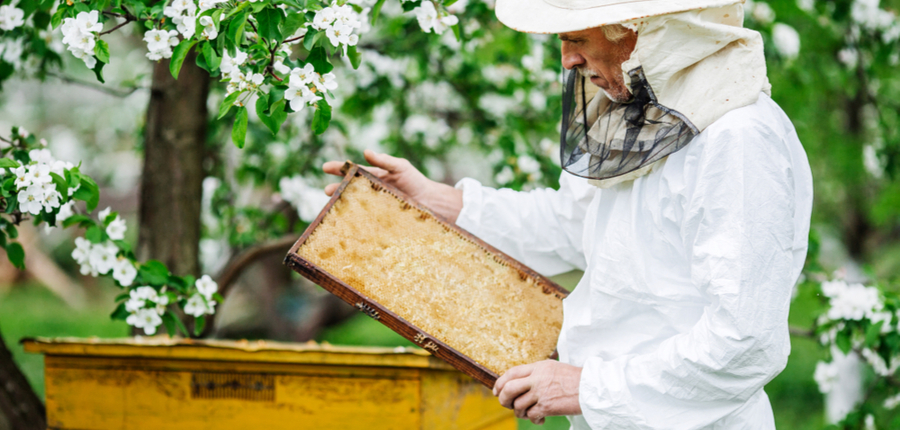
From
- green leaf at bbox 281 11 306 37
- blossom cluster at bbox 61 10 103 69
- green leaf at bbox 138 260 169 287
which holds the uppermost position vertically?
green leaf at bbox 281 11 306 37

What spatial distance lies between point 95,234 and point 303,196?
127 cm

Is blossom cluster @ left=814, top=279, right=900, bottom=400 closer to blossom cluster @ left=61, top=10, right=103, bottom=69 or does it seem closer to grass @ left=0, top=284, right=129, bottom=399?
blossom cluster @ left=61, top=10, right=103, bottom=69

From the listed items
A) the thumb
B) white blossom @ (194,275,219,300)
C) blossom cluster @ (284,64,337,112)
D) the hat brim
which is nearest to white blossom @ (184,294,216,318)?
white blossom @ (194,275,219,300)

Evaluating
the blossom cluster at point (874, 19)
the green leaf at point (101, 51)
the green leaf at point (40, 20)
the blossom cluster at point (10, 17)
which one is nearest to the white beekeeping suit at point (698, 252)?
the green leaf at point (101, 51)

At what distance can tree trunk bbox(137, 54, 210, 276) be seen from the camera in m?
2.72

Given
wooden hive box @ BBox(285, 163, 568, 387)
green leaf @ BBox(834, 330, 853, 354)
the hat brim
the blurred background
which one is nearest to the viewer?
the hat brim

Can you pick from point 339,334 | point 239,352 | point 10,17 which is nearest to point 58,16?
point 10,17

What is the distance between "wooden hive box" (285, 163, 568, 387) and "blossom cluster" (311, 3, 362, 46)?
466 mm

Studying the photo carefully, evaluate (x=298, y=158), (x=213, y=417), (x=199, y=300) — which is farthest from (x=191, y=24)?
(x=298, y=158)

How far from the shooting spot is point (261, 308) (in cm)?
630

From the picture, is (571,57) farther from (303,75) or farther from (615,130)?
(303,75)

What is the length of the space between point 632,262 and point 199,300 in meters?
1.32

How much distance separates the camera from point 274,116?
1.55 metres

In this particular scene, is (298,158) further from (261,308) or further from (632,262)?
(261,308)
